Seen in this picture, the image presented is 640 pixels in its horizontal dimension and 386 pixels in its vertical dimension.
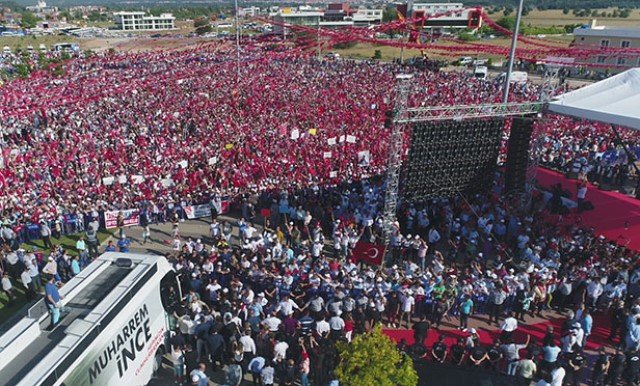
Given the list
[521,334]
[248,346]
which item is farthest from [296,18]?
[248,346]

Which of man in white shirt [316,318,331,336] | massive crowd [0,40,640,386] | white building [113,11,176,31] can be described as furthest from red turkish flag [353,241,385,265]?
white building [113,11,176,31]

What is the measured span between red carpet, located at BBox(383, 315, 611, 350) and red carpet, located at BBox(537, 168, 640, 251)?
522cm

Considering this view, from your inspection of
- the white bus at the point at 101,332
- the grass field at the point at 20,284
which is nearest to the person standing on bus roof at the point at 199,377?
the white bus at the point at 101,332

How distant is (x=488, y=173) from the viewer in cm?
1934

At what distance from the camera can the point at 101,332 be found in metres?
8.40

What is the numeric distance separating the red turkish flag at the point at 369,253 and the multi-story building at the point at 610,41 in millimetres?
42810

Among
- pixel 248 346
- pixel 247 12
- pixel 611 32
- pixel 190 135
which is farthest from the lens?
pixel 247 12

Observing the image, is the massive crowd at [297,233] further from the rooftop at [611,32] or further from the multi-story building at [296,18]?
the multi-story building at [296,18]

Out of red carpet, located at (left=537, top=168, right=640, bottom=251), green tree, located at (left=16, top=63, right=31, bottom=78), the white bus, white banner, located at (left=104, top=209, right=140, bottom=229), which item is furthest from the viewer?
green tree, located at (left=16, top=63, right=31, bottom=78)

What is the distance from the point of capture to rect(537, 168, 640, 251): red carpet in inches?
678

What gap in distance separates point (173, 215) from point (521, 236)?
11.8 metres

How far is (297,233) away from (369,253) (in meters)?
2.61

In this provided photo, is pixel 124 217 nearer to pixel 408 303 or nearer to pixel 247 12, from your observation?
pixel 408 303

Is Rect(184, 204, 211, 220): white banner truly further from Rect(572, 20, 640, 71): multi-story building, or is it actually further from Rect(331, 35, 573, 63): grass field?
Rect(331, 35, 573, 63): grass field
